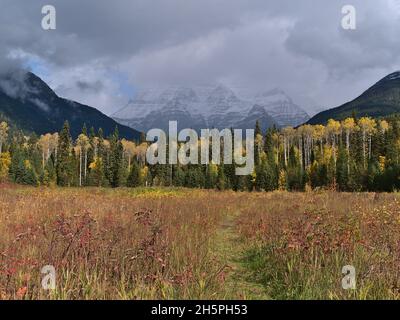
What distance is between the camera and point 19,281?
433 centimetres

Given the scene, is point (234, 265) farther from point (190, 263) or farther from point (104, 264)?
point (104, 264)

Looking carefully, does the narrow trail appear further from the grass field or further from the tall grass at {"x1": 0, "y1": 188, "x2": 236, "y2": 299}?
the tall grass at {"x1": 0, "y1": 188, "x2": 236, "y2": 299}

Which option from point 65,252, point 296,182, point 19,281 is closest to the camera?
point 19,281

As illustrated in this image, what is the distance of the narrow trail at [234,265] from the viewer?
508cm

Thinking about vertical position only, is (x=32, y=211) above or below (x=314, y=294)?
above

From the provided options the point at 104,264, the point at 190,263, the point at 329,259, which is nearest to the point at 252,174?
the point at 329,259

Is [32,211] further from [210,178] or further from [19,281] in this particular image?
[210,178]

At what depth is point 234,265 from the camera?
6.95 meters

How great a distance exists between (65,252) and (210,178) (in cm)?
7324

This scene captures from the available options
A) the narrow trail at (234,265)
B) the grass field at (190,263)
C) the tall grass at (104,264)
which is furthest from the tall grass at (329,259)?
the tall grass at (104,264)

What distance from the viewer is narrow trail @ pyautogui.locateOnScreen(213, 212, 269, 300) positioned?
200 inches

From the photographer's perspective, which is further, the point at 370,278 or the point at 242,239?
the point at 242,239
